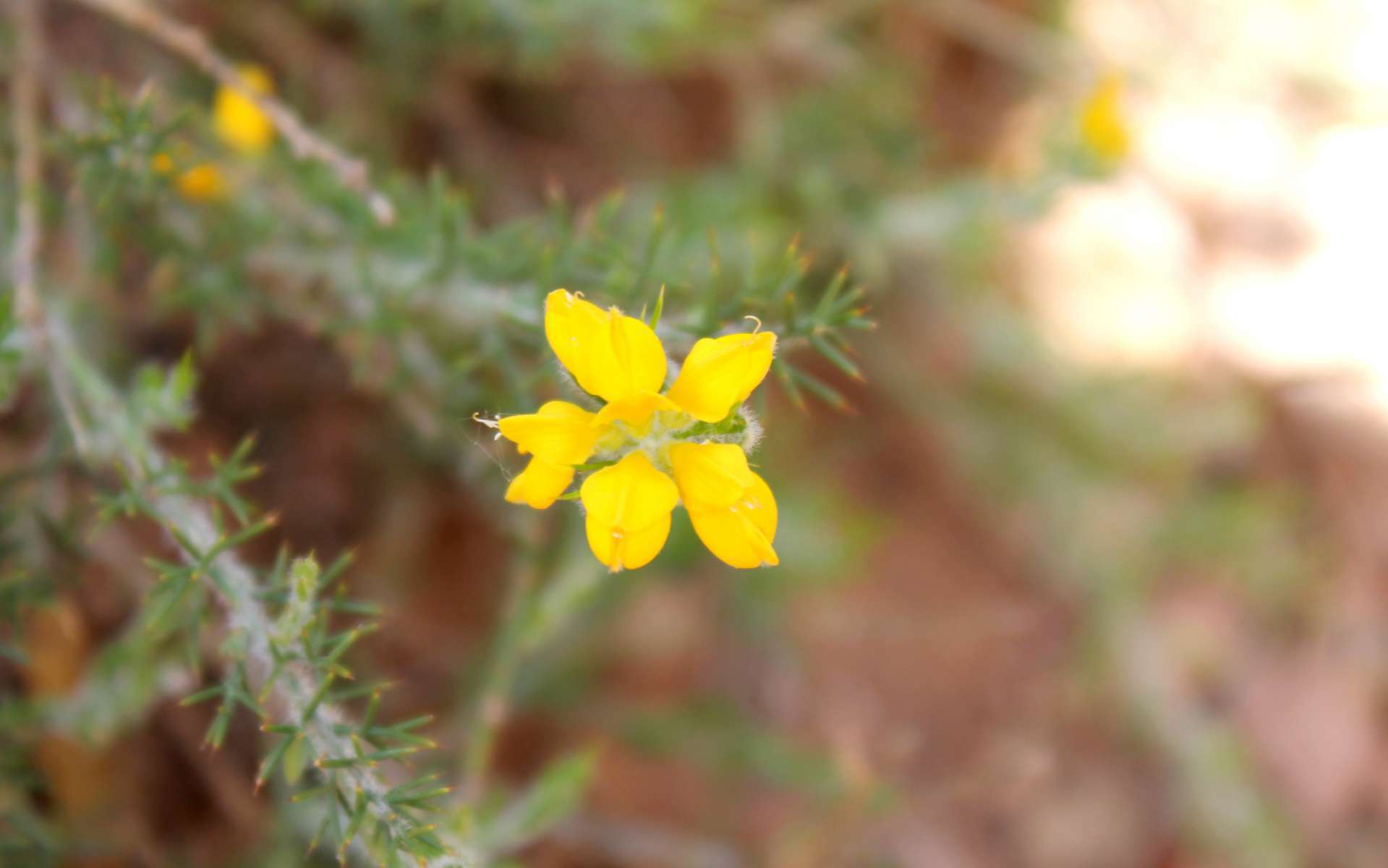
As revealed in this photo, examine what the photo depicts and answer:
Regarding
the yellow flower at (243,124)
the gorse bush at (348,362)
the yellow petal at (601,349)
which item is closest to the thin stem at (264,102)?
the gorse bush at (348,362)

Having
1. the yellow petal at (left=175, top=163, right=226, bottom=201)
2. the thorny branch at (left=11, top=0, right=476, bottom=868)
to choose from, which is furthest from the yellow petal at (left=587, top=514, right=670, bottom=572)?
the yellow petal at (left=175, top=163, right=226, bottom=201)

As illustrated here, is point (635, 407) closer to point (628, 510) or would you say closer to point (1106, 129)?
point (628, 510)

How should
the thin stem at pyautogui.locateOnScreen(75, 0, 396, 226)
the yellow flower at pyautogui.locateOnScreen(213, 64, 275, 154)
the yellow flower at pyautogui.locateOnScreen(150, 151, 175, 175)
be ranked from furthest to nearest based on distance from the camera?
the yellow flower at pyautogui.locateOnScreen(213, 64, 275, 154) → the yellow flower at pyautogui.locateOnScreen(150, 151, 175, 175) → the thin stem at pyautogui.locateOnScreen(75, 0, 396, 226)

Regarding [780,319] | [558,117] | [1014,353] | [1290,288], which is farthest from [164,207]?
[1290,288]

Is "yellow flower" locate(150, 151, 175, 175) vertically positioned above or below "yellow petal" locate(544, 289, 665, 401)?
below

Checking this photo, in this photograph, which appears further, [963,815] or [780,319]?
[963,815]

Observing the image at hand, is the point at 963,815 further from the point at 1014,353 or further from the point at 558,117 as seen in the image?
the point at 558,117

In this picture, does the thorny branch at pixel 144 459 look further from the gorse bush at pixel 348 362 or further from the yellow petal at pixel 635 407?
the yellow petal at pixel 635 407

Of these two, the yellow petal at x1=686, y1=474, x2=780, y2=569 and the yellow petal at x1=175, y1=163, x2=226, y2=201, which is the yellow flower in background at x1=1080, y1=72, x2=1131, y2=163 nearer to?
the yellow petal at x1=686, y1=474, x2=780, y2=569
